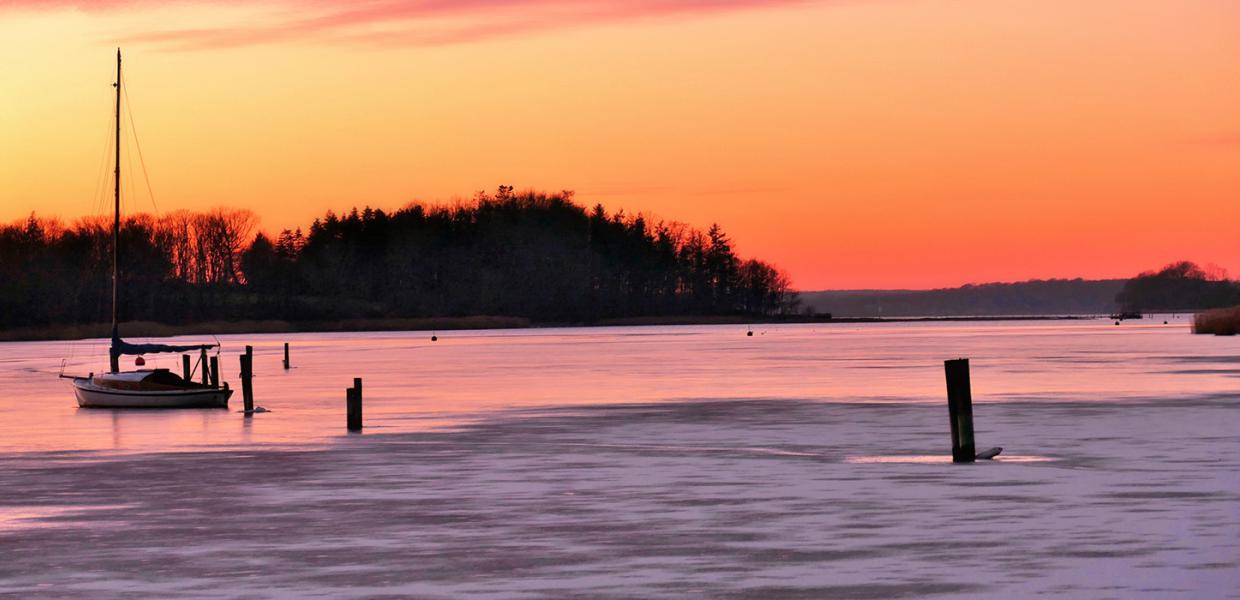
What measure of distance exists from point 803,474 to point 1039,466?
3.31m

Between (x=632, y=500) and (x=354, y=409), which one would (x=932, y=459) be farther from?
(x=354, y=409)

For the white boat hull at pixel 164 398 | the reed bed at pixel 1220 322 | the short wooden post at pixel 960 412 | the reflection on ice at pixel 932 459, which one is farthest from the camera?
the reed bed at pixel 1220 322

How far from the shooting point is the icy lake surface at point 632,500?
14.5 m

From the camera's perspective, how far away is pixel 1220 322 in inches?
4375

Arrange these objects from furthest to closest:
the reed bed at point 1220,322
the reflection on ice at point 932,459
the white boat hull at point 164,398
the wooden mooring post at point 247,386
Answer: the reed bed at point 1220,322, the white boat hull at point 164,398, the wooden mooring post at point 247,386, the reflection on ice at point 932,459

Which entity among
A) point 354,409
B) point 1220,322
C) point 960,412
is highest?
point 1220,322

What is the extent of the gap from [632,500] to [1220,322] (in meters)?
98.0

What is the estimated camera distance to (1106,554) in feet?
50.8

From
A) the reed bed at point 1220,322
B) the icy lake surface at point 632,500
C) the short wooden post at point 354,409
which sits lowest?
the icy lake surface at point 632,500

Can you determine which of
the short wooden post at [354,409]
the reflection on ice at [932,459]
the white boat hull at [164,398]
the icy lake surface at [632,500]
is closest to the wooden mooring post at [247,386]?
the icy lake surface at [632,500]

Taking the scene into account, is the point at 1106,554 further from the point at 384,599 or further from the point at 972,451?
the point at 972,451

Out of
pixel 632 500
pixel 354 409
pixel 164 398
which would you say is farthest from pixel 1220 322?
pixel 632 500

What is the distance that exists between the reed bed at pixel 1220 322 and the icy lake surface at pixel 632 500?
227 feet

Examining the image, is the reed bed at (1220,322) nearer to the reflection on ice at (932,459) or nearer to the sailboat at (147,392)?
the sailboat at (147,392)
